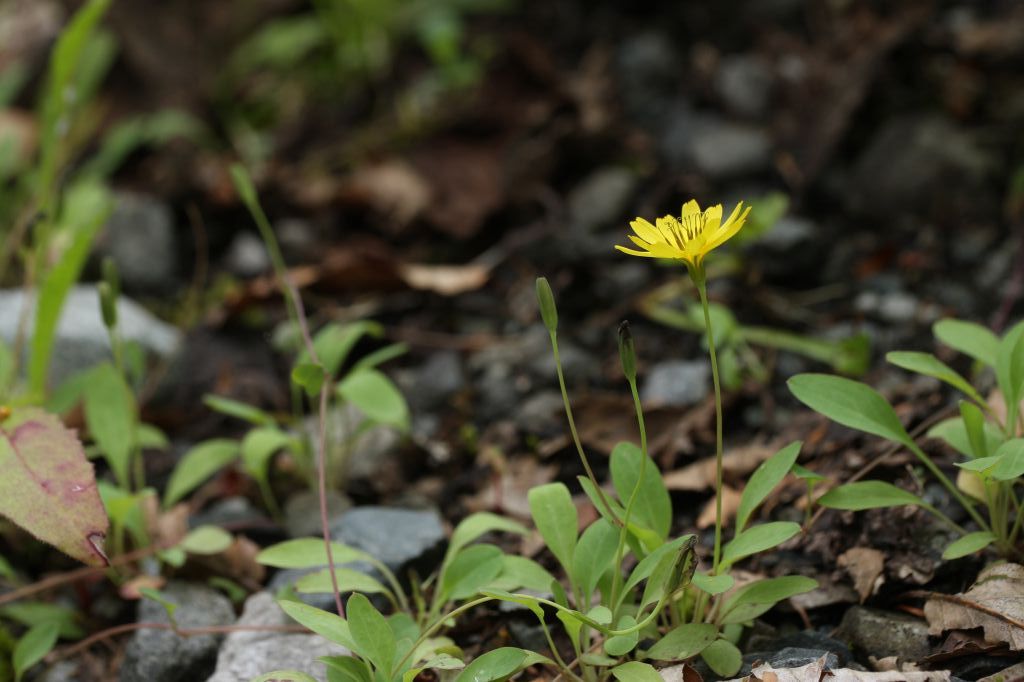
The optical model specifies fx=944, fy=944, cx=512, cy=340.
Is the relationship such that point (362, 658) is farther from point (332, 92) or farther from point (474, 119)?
point (332, 92)

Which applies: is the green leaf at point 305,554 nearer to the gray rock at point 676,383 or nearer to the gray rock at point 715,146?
the gray rock at point 676,383

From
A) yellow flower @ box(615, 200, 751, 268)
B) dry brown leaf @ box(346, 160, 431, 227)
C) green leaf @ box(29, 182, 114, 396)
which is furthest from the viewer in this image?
dry brown leaf @ box(346, 160, 431, 227)

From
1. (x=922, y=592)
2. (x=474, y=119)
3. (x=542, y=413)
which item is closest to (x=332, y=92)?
(x=474, y=119)

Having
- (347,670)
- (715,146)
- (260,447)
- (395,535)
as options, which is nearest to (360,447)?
(260,447)

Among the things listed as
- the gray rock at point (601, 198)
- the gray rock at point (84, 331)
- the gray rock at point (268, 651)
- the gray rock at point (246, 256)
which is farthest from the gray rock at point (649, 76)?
the gray rock at point (268, 651)

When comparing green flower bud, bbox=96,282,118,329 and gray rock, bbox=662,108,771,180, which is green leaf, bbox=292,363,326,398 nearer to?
green flower bud, bbox=96,282,118,329

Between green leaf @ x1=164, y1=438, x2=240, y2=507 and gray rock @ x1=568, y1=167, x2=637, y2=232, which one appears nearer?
green leaf @ x1=164, y1=438, x2=240, y2=507

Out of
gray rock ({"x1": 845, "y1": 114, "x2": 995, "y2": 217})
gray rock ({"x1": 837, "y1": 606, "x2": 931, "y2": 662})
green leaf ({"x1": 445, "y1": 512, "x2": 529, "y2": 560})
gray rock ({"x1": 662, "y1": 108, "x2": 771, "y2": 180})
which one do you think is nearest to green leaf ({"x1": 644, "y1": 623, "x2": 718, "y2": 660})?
gray rock ({"x1": 837, "y1": 606, "x2": 931, "y2": 662})
